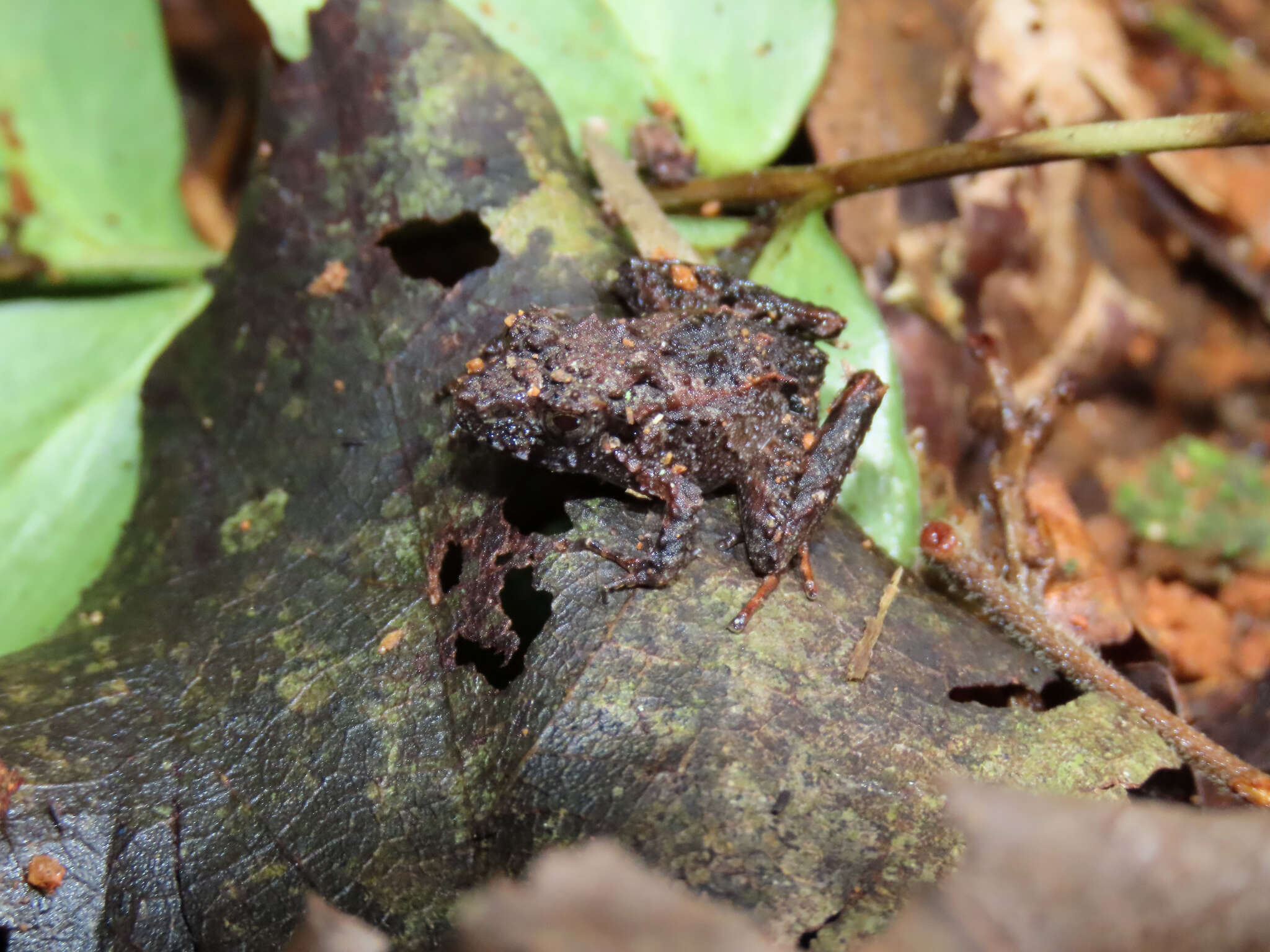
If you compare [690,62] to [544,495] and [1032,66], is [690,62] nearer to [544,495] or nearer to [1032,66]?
[544,495]

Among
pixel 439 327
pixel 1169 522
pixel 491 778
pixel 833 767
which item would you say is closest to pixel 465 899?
pixel 491 778

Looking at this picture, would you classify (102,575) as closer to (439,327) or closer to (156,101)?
(439,327)

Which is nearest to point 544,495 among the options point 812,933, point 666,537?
point 666,537

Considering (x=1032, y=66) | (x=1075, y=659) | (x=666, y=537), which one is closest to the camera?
(x=666, y=537)

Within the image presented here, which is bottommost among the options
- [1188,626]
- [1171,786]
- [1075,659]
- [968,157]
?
[1188,626]

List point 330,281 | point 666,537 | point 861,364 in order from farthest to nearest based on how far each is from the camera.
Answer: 1. point 861,364
2. point 330,281
3. point 666,537

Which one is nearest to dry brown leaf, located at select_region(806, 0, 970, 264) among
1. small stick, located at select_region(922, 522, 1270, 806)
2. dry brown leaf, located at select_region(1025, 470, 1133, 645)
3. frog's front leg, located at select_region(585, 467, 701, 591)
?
dry brown leaf, located at select_region(1025, 470, 1133, 645)

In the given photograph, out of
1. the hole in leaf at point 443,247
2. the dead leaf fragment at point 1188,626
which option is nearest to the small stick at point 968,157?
the hole in leaf at point 443,247

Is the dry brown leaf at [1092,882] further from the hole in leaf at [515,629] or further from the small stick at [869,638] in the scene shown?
the hole in leaf at [515,629]
